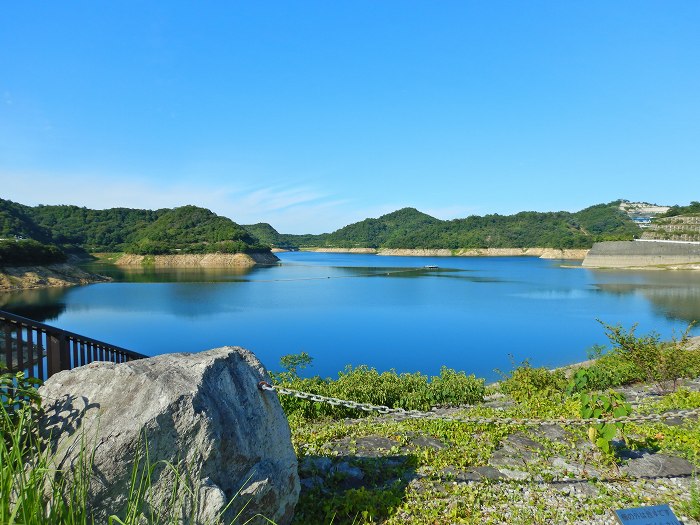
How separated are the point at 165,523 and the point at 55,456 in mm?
845

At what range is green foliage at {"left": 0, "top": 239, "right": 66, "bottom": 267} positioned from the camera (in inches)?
2333

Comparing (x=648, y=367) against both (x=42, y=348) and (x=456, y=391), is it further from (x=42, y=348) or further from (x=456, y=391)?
(x=42, y=348)

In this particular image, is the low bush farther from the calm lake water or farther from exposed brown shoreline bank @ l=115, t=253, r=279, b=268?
exposed brown shoreline bank @ l=115, t=253, r=279, b=268

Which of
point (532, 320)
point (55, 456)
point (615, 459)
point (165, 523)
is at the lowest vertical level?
point (532, 320)

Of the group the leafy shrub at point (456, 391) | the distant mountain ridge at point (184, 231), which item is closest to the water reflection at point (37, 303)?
the leafy shrub at point (456, 391)

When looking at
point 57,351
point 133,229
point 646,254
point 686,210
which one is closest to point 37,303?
point 57,351

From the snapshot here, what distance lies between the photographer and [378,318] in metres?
37.8

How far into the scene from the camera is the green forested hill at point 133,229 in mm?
118338

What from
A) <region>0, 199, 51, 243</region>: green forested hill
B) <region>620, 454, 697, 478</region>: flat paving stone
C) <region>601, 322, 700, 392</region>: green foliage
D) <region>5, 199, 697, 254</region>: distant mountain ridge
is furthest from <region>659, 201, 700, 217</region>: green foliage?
<region>0, 199, 51, 243</region>: green forested hill

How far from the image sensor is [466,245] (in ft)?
611

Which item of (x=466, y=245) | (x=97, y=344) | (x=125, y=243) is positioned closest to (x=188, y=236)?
(x=125, y=243)

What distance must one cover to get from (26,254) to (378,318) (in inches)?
2134

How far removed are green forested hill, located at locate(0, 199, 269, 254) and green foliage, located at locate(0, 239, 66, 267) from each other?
39397 mm

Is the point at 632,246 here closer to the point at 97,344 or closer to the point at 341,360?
the point at 341,360
